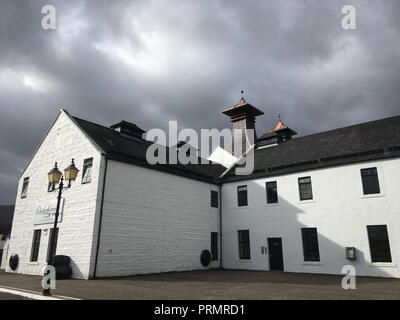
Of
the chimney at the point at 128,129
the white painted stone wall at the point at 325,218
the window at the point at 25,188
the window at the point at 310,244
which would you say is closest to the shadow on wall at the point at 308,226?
the white painted stone wall at the point at 325,218

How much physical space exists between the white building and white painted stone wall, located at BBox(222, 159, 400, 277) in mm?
60

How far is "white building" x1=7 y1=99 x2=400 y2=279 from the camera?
664 inches

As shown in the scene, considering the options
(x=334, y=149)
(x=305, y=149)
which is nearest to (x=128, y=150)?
(x=305, y=149)

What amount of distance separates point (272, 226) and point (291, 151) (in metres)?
6.26

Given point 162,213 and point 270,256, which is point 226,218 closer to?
point 270,256

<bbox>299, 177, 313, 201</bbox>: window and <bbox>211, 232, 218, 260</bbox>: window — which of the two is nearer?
<bbox>299, 177, 313, 201</bbox>: window

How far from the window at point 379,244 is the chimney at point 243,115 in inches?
691

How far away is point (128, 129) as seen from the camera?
24266 millimetres

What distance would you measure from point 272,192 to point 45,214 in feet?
51.8

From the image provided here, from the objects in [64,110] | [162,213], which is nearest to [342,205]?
[162,213]

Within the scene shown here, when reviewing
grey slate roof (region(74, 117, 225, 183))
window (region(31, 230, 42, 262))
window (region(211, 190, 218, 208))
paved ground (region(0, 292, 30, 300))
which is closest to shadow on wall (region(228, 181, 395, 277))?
window (region(211, 190, 218, 208))

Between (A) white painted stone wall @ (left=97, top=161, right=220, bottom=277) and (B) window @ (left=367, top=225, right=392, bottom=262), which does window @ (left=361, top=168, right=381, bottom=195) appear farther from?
(A) white painted stone wall @ (left=97, top=161, right=220, bottom=277)

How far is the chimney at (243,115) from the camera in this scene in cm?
3359

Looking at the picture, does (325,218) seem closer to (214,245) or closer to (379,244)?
(379,244)
